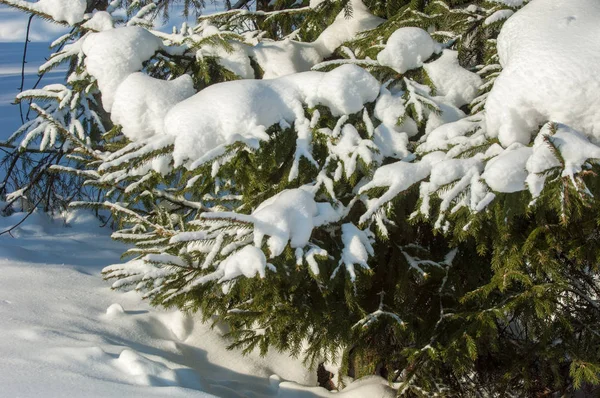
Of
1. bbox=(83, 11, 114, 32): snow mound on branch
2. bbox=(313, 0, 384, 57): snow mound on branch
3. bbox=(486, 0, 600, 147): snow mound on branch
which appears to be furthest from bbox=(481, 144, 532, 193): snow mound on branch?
bbox=(83, 11, 114, 32): snow mound on branch

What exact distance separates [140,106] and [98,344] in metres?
1.18

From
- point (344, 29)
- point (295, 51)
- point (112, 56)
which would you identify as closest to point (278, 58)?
point (295, 51)

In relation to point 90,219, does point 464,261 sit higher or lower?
higher

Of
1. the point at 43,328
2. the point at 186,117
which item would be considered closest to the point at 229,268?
the point at 186,117

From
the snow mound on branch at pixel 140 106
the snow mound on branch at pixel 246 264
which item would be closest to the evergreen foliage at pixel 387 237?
the snow mound on branch at pixel 246 264

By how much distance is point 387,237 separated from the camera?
240cm

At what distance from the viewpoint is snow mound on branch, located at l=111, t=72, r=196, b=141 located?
108 inches

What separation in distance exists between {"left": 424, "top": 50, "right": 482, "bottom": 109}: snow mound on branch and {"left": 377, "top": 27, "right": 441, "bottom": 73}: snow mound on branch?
7 centimetres

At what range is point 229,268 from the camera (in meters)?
2.13

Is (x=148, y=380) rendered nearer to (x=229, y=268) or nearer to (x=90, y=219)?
(x=229, y=268)

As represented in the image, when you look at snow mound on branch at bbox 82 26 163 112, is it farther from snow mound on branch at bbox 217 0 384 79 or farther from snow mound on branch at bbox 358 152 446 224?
snow mound on branch at bbox 358 152 446 224

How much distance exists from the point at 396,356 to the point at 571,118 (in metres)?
1.51

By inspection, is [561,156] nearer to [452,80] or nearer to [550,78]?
[550,78]

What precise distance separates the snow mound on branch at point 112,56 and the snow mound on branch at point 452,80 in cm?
154
